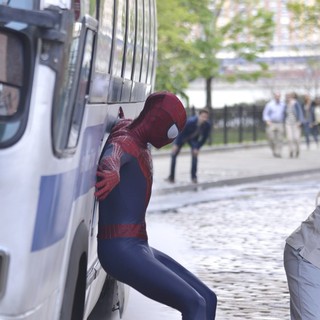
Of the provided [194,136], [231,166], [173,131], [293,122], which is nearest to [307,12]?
[293,122]

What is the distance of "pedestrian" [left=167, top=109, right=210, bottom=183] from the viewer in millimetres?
26188

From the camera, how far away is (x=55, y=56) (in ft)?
18.3

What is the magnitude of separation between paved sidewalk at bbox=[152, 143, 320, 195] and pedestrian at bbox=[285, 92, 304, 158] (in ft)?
1.47

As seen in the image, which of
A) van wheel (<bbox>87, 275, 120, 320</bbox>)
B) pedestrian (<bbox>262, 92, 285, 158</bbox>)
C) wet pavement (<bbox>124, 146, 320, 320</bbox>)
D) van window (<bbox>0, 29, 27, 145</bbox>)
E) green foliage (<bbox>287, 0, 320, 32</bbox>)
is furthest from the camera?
green foliage (<bbox>287, 0, 320, 32</bbox>)

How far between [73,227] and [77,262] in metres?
0.18

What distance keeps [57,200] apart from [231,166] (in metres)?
27.1

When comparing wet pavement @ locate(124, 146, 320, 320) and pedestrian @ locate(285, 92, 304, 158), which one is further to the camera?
pedestrian @ locate(285, 92, 304, 158)

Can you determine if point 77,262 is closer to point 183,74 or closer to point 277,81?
point 183,74

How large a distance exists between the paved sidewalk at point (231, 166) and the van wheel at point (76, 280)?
58.0 feet

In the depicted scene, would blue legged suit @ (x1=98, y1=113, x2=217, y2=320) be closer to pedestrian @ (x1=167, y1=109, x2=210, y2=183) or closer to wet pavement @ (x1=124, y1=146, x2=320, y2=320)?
wet pavement @ (x1=124, y1=146, x2=320, y2=320)

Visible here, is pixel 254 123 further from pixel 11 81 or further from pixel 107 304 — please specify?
pixel 11 81

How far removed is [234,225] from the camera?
1831 centimetres

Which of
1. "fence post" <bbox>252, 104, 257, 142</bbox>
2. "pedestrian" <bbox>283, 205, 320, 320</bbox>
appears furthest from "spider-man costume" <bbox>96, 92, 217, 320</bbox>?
"fence post" <bbox>252, 104, 257, 142</bbox>

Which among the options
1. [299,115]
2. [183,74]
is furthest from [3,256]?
[183,74]
